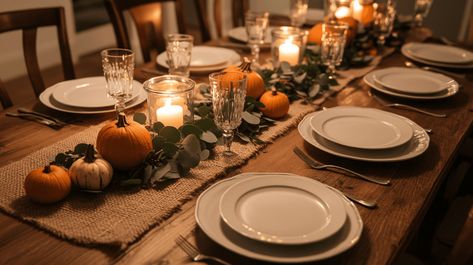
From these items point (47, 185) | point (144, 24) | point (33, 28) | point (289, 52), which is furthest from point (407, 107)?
point (33, 28)

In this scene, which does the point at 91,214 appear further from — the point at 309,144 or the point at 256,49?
the point at 256,49

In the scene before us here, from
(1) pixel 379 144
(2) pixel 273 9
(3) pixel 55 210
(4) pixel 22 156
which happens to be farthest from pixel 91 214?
(2) pixel 273 9

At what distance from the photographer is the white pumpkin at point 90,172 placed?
89 cm

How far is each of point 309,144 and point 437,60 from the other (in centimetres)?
93

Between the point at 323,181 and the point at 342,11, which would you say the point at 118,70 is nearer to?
the point at 323,181

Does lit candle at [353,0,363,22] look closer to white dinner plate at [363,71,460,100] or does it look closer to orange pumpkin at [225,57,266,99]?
white dinner plate at [363,71,460,100]

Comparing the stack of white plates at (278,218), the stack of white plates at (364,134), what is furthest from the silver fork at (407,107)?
the stack of white plates at (278,218)

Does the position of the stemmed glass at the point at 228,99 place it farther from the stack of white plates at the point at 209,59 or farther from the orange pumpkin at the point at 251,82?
the stack of white plates at the point at 209,59

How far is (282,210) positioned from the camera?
2.77 ft

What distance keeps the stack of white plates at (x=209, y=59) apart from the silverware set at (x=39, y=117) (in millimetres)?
495

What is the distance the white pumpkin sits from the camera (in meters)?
0.89

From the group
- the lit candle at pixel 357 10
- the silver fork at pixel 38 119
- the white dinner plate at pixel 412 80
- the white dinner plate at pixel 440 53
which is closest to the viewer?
the silver fork at pixel 38 119

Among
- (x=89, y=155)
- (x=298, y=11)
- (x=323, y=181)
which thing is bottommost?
(x=323, y=181)

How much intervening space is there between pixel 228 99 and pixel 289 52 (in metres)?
0.65
